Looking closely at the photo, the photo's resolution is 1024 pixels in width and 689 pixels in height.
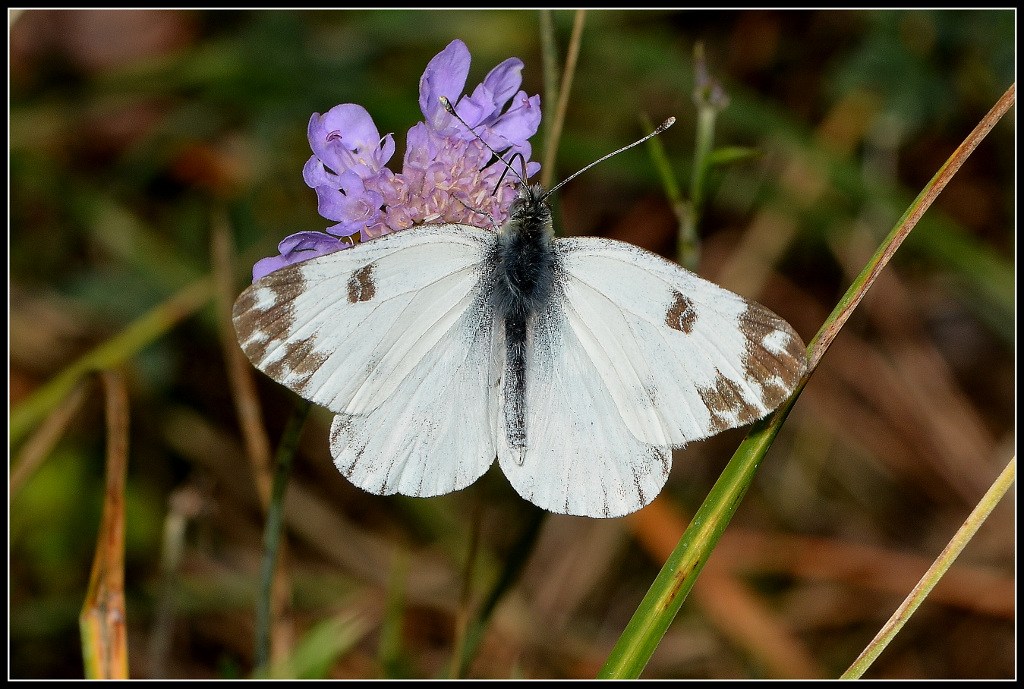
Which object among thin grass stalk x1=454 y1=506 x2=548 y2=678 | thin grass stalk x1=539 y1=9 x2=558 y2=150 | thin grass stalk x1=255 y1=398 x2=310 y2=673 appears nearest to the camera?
thin grass stalk x1=255 y1=398 x2=310 y2=673

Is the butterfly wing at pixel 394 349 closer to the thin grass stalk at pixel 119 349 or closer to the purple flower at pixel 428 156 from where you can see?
the purple flower at pixel 428 156

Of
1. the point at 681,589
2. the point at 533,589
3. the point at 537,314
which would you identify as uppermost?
the point at 537,314

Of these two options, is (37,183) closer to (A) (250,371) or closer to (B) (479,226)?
(A) (250,371)

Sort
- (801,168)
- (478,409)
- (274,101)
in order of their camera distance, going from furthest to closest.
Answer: (801,168)
(274,101)
(478,409)

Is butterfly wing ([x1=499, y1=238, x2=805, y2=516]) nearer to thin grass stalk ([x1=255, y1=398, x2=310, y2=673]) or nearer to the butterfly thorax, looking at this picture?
the butterfly thorax

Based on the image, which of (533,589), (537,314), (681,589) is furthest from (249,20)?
(681,589)

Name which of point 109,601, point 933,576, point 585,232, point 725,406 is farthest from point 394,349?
point 585,232

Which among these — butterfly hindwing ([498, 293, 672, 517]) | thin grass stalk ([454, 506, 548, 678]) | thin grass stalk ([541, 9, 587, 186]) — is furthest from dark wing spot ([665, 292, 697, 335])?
thin grass stalk ([454, 506, 548, 678])
